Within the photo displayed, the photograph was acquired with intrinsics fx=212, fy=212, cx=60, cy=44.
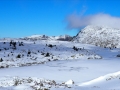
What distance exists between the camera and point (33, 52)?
121 ft

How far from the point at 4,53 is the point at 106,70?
17.2m

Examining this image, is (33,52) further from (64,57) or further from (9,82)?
(9,82)

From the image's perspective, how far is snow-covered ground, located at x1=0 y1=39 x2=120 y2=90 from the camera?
52.1 feet

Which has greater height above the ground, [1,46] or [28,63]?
[1,46]

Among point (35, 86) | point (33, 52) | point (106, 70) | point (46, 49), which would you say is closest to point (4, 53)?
point (33, 52)

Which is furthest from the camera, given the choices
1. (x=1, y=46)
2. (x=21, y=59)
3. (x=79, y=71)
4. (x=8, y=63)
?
(x=1, y=46)

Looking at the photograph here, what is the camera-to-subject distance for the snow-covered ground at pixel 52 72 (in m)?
15.9

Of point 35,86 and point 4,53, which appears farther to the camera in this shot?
point 4,53

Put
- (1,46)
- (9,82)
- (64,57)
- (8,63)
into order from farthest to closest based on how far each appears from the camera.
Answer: (1,46) → (64,57) → (8,63) → (9,82)

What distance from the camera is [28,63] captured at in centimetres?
3011

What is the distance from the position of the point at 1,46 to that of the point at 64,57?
12.1 metres

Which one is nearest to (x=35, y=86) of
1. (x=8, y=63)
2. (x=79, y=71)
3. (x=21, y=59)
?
(x=79, y=71)

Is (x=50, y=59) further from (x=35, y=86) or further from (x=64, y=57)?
(x=35, y=86)

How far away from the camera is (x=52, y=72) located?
22922 millimetres
